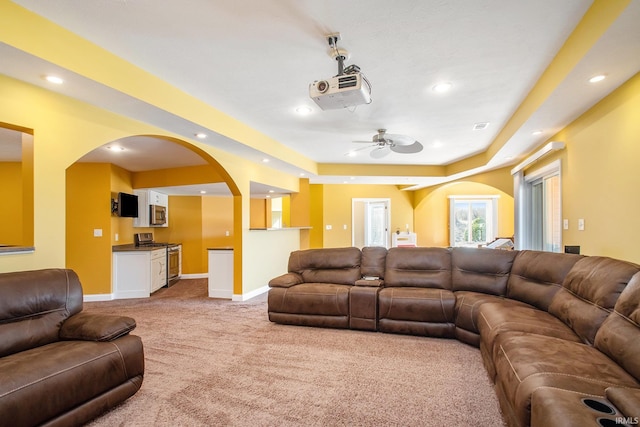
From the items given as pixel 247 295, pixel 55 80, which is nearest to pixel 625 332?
pixel 55 80

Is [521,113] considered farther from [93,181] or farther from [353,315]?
[93,181]

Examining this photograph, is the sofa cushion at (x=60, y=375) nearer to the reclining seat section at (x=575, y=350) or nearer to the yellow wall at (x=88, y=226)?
the reclining seat section at (x=575, y=350)

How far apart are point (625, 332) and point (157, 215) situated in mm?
7380

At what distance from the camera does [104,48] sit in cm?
248

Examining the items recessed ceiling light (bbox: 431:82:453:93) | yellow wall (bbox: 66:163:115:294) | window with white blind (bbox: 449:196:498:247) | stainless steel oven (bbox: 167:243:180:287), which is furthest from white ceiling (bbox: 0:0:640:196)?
window with white blind (bbox: 449:196:498:247)

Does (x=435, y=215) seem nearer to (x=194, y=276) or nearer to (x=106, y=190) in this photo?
(x=194, y=276)

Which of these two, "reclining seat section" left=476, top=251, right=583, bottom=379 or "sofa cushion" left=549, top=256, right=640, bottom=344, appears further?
"reclining seat section" left=476, top=251, right=583, bottom=379

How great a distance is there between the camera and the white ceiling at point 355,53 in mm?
2006

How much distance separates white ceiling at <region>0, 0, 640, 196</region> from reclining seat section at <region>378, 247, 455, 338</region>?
187cm

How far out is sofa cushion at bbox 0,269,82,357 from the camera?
2.04 meters

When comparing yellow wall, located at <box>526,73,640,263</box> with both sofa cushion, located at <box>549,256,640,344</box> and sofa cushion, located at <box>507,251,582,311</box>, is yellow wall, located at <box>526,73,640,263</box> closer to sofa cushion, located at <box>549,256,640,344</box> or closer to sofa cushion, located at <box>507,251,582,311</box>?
sofa cushion, located at <box>507,251,582,311</box>

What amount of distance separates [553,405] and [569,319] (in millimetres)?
1325

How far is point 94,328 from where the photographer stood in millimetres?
2162

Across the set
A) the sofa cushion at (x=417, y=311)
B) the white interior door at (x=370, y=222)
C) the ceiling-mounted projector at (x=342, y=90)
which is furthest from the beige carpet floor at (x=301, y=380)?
the white interior door at (x=370, y=222)
